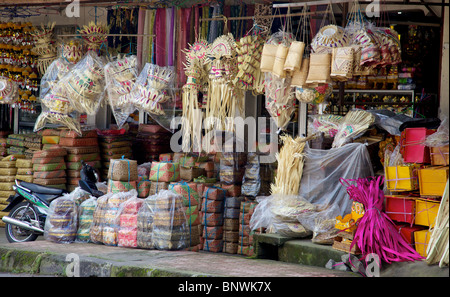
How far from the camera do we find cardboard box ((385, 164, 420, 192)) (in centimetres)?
627

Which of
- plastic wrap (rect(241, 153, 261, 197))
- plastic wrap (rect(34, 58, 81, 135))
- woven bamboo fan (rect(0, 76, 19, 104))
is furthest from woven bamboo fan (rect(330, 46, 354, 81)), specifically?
woven bamboo fan (rect(0, 76, 19, 104))

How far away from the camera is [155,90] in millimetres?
8227

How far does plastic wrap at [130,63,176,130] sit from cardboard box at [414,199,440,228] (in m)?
3.56

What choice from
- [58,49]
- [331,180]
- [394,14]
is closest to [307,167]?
[331,180]

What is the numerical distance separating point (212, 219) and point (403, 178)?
3003 mm

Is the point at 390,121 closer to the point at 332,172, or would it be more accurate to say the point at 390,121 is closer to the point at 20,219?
the point at 332,172

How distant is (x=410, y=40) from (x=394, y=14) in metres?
0.72

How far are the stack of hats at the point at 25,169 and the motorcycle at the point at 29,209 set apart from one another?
1.60 metres

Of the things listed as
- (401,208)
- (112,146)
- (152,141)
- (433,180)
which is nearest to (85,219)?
(112,146)

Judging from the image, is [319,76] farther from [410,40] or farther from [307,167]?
[410,40]

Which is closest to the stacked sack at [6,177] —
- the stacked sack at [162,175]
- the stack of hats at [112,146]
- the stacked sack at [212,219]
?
the stack of hats at [112,146]

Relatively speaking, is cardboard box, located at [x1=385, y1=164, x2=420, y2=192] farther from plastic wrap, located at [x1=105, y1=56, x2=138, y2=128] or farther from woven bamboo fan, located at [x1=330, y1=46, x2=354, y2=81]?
plastic wrap, located at [x1=105, y1=56, x2=138, y2=128]

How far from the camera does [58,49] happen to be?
9.32 meters

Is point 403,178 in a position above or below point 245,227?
above
